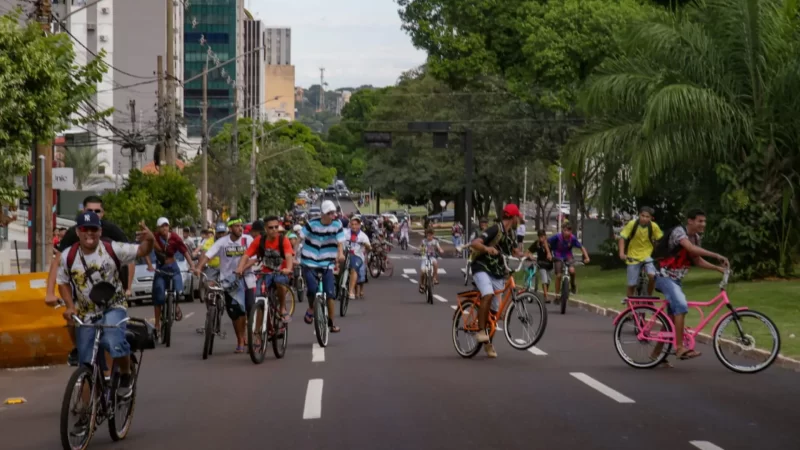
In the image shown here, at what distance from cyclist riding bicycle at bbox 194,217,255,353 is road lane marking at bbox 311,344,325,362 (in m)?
1.01

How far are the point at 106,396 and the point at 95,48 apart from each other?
91.0 meters

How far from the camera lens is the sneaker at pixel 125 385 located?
988 centimetres

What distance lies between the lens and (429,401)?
465 inches

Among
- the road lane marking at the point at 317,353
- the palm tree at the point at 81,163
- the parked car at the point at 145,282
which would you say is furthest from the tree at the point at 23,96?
the palm tree at the point at 81,163

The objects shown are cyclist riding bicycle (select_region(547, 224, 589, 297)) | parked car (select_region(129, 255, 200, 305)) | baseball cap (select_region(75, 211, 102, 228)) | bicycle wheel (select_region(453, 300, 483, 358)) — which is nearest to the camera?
baseball cap (select_region(75, 211, 102, 228))

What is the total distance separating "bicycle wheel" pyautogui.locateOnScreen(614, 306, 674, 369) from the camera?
14.5 meters

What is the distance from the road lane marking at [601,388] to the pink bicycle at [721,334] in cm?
99

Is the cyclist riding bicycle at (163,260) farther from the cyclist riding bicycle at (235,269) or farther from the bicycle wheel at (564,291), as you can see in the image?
the bicycle wheel at (564,291)

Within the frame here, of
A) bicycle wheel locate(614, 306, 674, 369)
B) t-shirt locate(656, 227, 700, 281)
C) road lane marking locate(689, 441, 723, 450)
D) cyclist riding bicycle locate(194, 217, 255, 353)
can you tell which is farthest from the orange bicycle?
road lane marking locate(689, 441, 723, 450)

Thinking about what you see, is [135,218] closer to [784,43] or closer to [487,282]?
[784,43]

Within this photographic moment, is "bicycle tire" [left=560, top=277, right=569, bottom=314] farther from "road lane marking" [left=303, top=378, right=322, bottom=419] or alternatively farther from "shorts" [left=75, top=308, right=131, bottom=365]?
"shorts" [left=75, top=308, right=131, bottom=365]

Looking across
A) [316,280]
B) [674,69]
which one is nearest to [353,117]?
[674,69]

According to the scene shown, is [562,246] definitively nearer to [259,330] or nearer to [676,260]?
[259,330]

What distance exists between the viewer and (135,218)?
1518 inches
